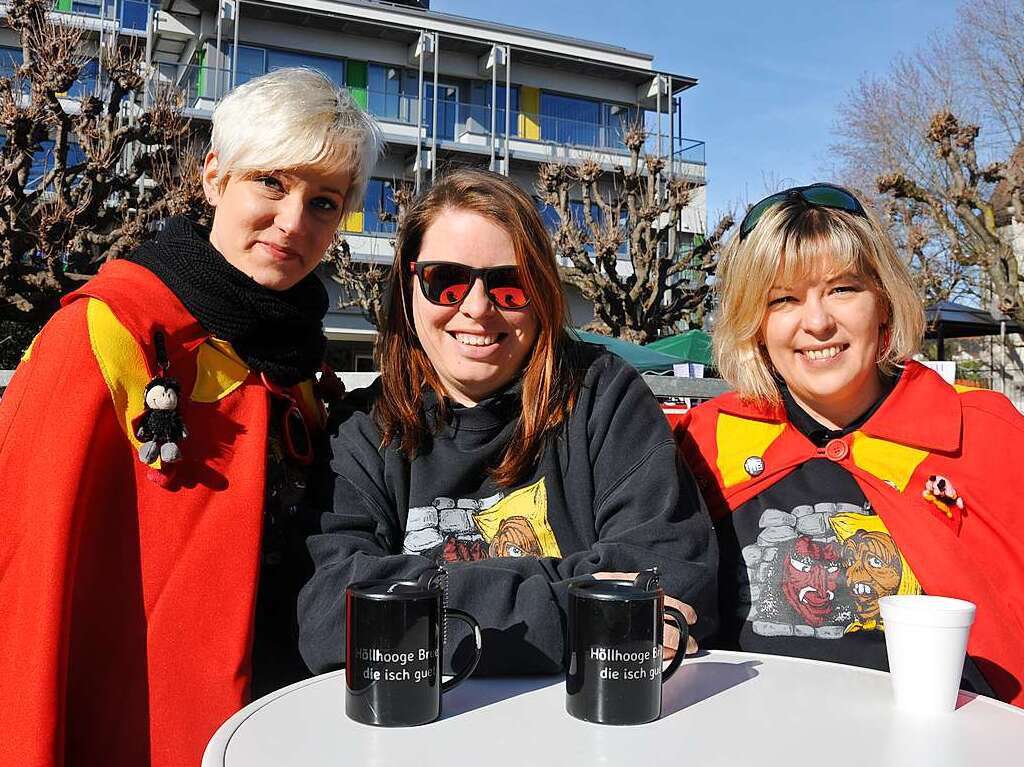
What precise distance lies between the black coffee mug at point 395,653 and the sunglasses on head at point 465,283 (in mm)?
798

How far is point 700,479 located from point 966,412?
0.65 metres

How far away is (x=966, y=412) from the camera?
7.15ft

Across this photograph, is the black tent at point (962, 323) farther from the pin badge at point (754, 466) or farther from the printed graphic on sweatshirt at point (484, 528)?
the printed graphic on sweatshirt at point (484, 528)

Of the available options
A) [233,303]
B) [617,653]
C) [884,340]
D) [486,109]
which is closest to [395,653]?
[617,653]

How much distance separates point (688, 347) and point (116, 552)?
11.2 meters

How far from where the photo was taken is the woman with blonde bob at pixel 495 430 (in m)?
1.88

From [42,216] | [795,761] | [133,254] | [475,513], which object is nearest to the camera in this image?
[795,761]

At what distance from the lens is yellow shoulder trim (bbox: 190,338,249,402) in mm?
1938

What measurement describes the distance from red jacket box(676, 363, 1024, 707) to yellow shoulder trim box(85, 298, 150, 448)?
4.33ft

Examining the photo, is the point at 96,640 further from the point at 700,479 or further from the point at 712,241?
the point at 712,241

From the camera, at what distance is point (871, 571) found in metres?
2.07

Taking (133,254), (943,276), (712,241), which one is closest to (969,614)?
(133,254)

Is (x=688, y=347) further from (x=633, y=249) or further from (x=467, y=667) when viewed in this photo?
(x=467, y=667)

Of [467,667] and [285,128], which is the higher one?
[285,128]
